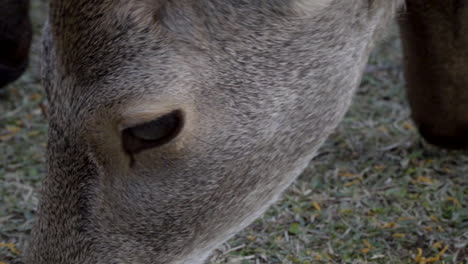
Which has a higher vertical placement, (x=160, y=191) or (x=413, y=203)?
(x=160, y=191)

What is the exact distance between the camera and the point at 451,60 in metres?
3.13

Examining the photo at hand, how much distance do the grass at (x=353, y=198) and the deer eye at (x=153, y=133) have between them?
2.82 ft

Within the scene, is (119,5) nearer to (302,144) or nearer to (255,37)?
(255,37)

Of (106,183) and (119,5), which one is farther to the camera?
(106,183)

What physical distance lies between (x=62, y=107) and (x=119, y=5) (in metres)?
0.33

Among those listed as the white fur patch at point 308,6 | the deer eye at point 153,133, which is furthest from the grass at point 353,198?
the white fur patch at point 308,6

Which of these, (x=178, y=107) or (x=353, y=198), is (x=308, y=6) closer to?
(x=178, y=107)

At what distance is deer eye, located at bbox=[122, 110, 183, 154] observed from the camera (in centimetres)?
190

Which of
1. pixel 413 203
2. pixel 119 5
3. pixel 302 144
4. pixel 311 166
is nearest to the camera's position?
pixel 119 5

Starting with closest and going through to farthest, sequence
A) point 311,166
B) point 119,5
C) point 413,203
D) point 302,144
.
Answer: point 119,5 < point 302,144 < point 413,203 < point 311,166

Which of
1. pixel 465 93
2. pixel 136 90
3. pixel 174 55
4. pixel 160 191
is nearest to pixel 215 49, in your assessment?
pixel 174 55

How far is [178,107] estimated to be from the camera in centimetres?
190

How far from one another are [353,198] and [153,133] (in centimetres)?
145

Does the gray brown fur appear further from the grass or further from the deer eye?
the grass
